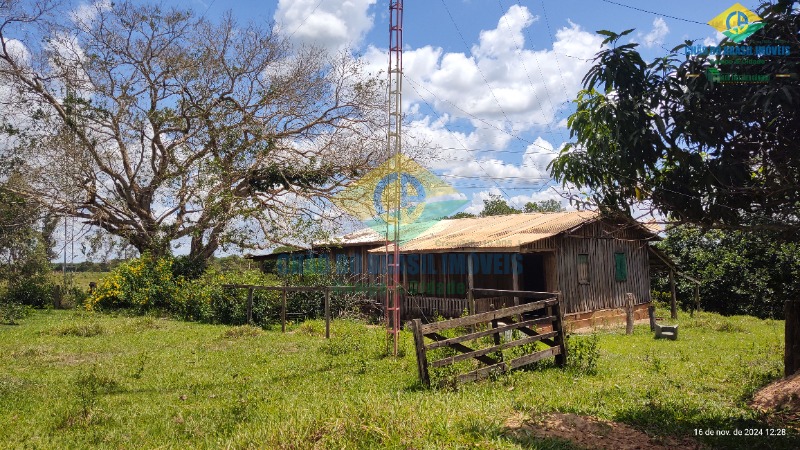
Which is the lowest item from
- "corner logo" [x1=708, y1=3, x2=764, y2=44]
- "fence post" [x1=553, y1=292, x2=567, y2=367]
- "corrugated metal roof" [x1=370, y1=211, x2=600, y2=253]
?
"fence post" [x1=553, y1=292, x2=567, y2=367]

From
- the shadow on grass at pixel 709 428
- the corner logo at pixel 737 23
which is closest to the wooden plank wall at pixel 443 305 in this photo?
the shadow on grass at pixel 709 428

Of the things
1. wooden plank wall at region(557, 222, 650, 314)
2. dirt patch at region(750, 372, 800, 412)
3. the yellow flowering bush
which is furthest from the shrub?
the yellow flowering bush

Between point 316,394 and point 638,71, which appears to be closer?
point 638,71

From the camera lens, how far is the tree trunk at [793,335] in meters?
7.25

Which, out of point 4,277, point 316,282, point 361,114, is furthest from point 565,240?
point 4,277

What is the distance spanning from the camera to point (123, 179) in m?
23.4

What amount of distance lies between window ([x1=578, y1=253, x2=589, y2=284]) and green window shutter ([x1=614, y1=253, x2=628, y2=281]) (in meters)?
1.92

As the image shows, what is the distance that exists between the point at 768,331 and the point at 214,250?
21.0 metres

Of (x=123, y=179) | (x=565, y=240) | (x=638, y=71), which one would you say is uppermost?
(x=123, y=179)

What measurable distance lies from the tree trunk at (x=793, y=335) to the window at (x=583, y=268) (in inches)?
417

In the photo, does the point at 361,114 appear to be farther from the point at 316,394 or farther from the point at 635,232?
the point at 316,394

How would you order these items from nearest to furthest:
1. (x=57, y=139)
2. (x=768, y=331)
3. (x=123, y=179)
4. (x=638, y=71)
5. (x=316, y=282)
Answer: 1. (x=638, y=71)
2. (x=768, y=331)
3. (x=316, y=282)
4. (x=57, y=139)
5. (x=123, y=179)

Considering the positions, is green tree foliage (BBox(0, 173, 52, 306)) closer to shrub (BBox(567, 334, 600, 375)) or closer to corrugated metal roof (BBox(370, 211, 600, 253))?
corrugated metal roof (BBox(370, 211, 600, 253))

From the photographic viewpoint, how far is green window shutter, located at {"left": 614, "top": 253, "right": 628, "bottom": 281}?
1967 cm
